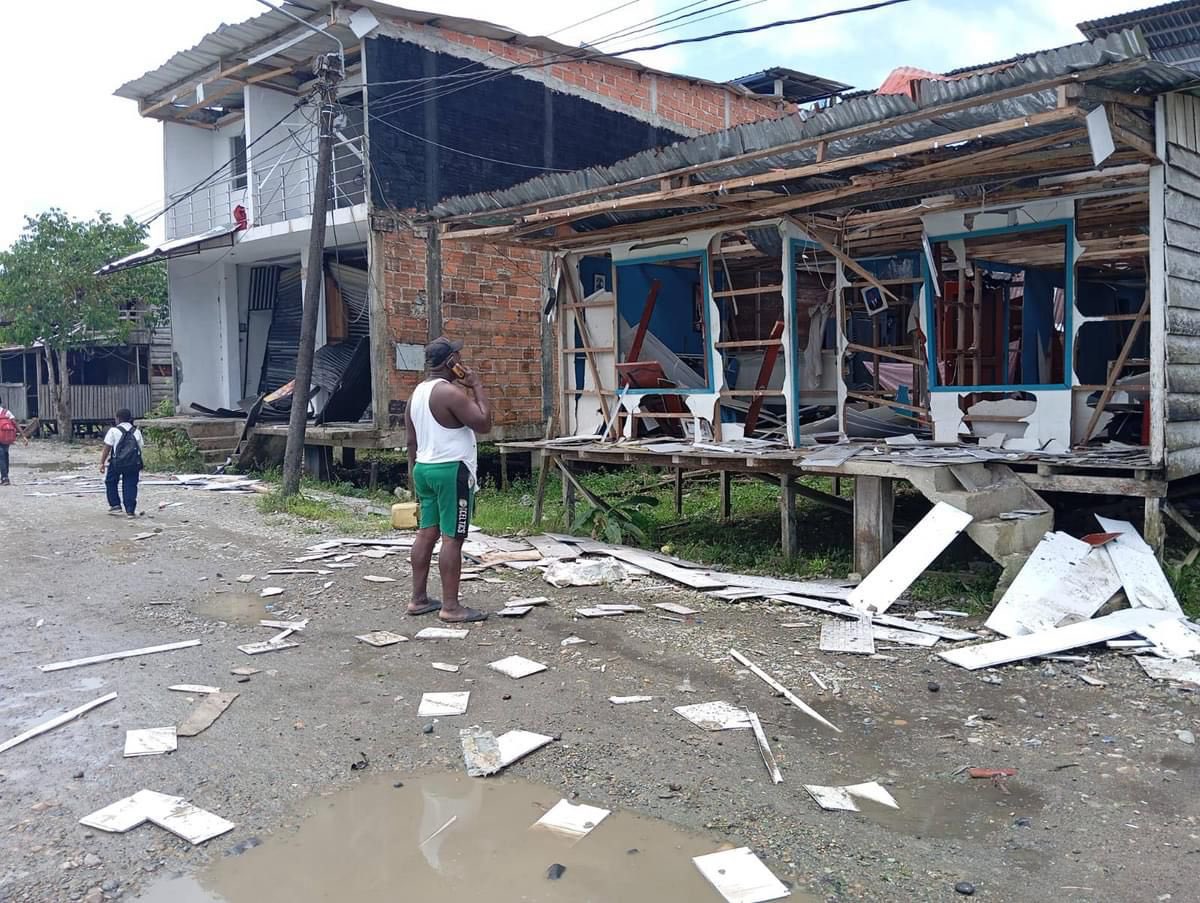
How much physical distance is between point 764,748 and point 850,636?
199 cm

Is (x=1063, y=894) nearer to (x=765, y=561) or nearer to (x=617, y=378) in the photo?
(x=765, y=561)

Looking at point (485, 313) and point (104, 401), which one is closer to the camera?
point (485, 313)

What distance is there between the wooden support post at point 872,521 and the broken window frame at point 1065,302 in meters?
1.64

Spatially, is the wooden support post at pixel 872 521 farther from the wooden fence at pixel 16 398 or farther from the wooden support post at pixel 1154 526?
the wooden fence at pixel 16 398

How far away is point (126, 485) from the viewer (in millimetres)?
11742

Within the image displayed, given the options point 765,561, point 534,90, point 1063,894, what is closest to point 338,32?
point 534,90

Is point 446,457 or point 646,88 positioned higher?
point 646,88

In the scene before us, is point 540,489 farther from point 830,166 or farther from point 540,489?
point 830,166

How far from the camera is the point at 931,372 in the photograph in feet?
29.7

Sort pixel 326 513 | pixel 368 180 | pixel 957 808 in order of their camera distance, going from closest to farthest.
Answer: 1. pixel 957 808
2. pixel 326 513
3. pixel 368 180

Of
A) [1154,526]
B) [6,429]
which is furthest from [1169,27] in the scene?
[6,429]

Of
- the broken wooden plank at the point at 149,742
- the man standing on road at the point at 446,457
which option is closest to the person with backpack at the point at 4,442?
the man standing on road at the point at 446,457

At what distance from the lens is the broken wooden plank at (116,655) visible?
5.74 metres

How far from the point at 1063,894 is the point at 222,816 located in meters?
3.14
